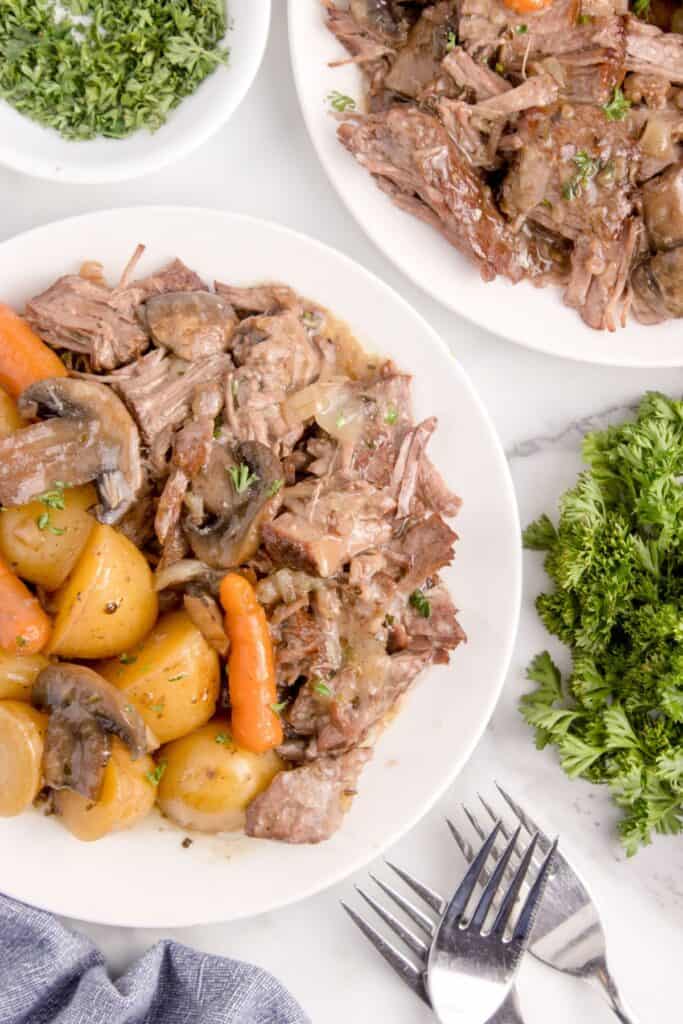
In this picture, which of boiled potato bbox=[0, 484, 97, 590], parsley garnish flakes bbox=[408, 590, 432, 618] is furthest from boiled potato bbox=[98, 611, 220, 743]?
parsley garnish flakes bbox=[408, 590, 432, 618]

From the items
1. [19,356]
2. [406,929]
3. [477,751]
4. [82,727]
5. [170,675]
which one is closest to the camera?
[82,727]

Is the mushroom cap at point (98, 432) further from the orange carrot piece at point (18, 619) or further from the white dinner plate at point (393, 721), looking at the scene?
the white dinner plate at point (393, 721)

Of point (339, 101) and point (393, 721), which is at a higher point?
point (339, 101)

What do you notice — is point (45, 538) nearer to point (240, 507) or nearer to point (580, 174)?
point (240, 507)

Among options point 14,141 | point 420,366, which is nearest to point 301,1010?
point 420,366

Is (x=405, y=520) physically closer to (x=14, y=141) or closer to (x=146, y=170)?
(x=146, y=170)

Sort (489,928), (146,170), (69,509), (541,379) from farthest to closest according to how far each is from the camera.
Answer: (541,379), (489,928), (146,170), (69,509)

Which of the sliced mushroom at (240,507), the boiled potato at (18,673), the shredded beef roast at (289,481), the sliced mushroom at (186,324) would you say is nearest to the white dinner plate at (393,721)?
the shredded beef roast at (289,481)

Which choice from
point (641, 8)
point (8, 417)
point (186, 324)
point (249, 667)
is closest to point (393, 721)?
point (249, 667)

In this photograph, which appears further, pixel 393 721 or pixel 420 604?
pixel 393 721
